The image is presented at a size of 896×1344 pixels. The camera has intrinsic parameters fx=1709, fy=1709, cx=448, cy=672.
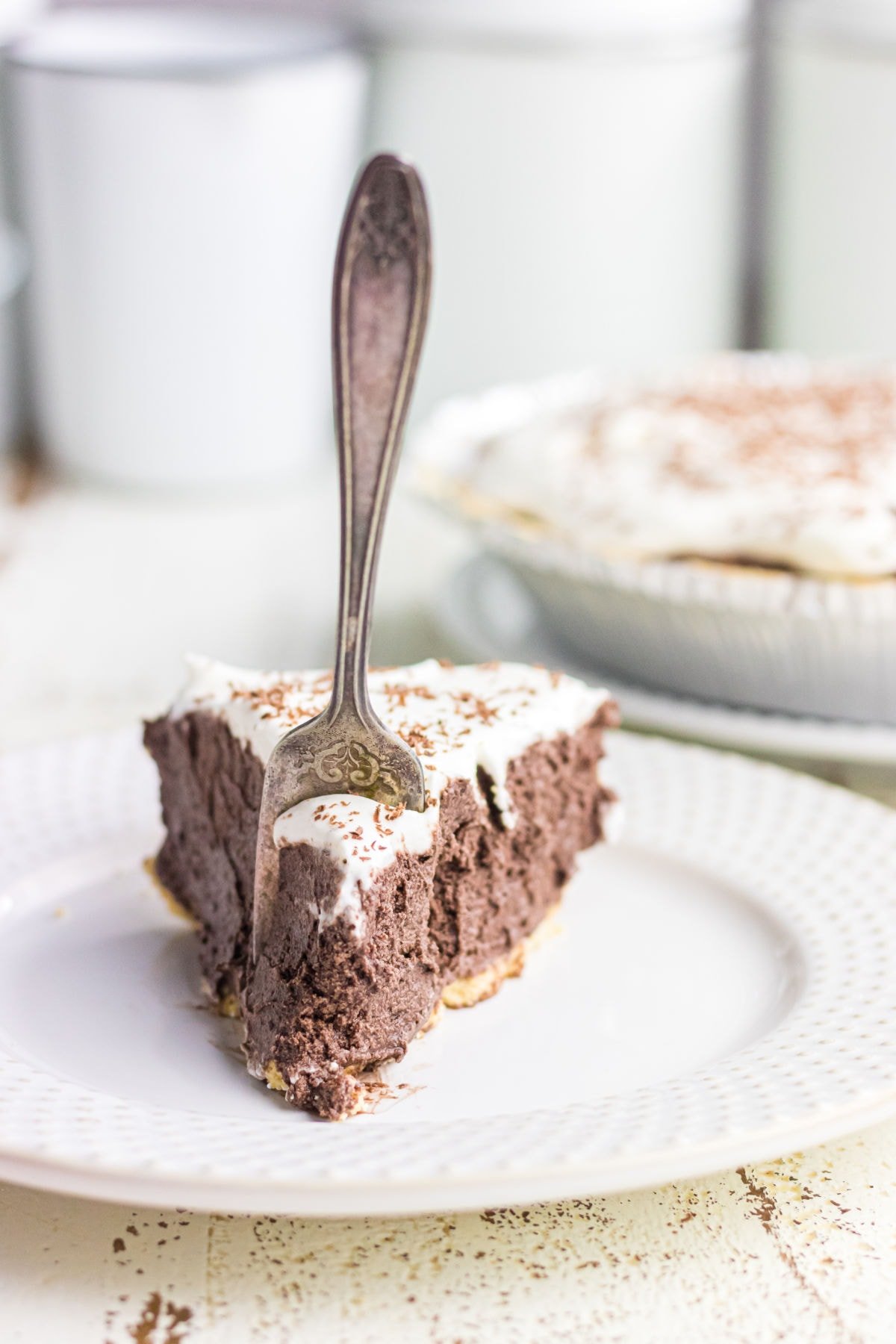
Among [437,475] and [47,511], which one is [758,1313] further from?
[47,511]

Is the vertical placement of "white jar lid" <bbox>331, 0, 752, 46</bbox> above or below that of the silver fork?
above

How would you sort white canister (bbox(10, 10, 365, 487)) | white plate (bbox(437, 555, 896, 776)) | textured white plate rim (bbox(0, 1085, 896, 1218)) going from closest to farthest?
textured white plate rim (bbox(0, 1085, 896, 1218)), white plate (bbox(437, 555, 896, 776)), white canister (bbox(10, 10, 365, 487))

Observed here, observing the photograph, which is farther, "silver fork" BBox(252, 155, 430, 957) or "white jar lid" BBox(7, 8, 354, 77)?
"white jar lid" BBox(7, 8, 354, 77)

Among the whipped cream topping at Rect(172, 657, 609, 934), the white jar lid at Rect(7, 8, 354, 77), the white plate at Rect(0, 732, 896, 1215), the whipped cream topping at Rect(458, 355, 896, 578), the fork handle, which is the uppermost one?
the white jar lid at Rect(7, 8, 354, 77)

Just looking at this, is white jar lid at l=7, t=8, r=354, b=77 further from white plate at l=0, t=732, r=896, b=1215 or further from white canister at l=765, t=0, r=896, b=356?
white plate at l=0, t=732, r=896, b=1215

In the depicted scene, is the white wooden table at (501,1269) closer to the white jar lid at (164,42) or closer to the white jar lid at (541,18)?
the white jar lid at (164,42)

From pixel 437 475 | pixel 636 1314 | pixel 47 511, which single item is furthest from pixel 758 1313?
pixel 47 511

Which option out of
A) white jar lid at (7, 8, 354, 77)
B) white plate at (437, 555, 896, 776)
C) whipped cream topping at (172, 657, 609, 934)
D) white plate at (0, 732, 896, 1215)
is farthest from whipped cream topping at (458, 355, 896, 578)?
white jar lid at (7, 8, 354, 77)

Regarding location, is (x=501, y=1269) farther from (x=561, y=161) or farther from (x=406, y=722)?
(x=561, y=161)
